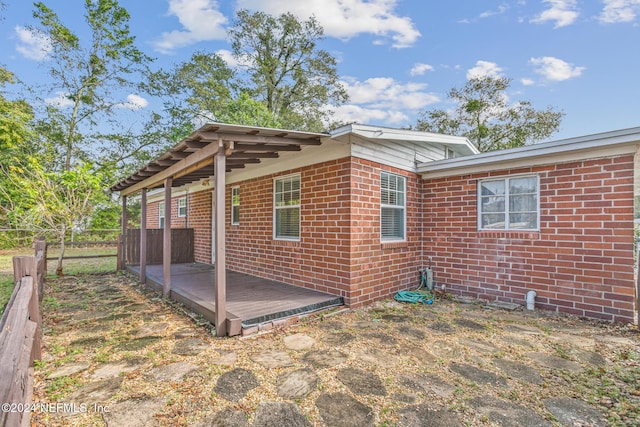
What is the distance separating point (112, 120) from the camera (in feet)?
51.6

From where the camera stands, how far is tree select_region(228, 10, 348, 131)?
1627 centimetres

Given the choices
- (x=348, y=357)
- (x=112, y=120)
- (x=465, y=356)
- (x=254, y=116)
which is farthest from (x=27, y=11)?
(x=465, y=356)

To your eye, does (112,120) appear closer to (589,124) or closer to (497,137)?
(497,137)

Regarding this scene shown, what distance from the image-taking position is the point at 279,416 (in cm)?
228

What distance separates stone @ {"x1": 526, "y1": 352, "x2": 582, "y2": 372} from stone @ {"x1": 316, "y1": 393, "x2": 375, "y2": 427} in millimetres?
2187

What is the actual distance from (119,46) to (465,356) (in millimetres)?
18920

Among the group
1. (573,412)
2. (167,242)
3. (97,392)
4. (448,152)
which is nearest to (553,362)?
(573,412)

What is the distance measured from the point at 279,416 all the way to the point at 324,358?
1067 mm

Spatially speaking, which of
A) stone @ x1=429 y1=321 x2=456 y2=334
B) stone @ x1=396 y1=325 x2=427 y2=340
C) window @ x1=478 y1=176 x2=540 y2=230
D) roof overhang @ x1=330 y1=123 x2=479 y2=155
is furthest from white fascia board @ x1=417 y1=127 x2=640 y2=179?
stone @ x1=396 y1=325 x2=427 y2=340

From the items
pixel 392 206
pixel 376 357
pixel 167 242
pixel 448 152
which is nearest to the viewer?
pixel 376 357

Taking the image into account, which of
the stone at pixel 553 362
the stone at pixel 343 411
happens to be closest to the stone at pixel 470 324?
the stone at pixel 553 362

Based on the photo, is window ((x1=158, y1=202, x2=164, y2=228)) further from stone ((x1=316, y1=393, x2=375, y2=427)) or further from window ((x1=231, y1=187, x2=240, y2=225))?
stone ((x1=316, y1=393, x2=375, y2=427))

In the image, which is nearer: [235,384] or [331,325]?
[235,384]

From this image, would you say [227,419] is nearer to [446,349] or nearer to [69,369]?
[69,369]
